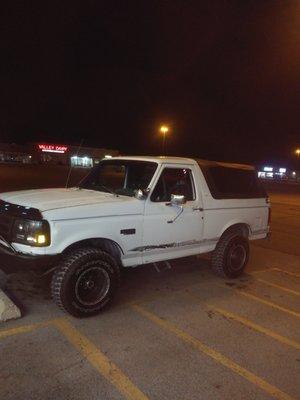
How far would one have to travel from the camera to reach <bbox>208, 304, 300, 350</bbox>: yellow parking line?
15.6 feet

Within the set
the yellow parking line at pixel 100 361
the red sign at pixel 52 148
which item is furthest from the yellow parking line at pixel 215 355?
the red sign at pixel 52 148

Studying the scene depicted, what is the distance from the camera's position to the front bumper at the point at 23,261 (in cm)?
466

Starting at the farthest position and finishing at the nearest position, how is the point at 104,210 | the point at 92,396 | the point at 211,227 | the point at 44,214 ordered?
the point at 211,227
the point at 104,210
the point at 44,214
the point at 92,396

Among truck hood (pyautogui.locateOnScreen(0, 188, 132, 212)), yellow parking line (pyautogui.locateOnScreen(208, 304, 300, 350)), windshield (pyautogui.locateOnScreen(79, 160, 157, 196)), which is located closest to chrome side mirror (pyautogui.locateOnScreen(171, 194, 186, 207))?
windshield (pyautogui.locateOnScreen(79, 160, 157, 196))

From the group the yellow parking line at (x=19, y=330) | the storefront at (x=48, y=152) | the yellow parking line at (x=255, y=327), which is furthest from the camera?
the storefront at (x=48, y=152)

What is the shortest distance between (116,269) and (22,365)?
180cm

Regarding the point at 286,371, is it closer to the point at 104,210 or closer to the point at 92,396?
the point at 92,396

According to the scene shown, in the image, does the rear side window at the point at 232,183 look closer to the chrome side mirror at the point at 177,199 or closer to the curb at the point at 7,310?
the chrome side mirror at the point at 177,199

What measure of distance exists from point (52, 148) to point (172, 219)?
88.0 m

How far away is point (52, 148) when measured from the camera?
3543 inches

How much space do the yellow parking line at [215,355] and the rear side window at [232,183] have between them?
241 centimetres

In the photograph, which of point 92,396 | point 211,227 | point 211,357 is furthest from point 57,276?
point 211,227

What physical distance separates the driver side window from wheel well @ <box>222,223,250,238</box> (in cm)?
119

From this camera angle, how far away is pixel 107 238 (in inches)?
205
